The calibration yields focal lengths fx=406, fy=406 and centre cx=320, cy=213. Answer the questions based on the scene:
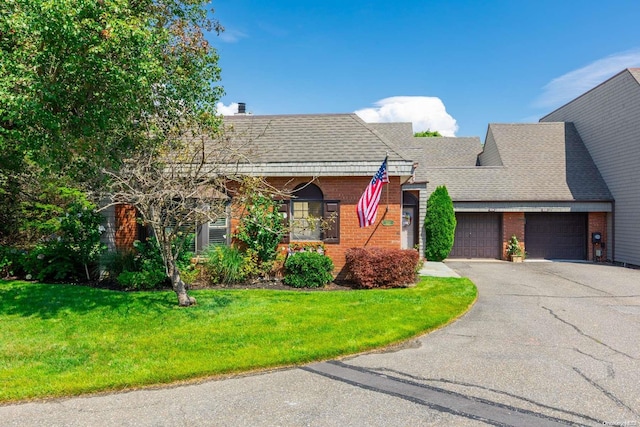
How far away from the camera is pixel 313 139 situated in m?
A: 13.2

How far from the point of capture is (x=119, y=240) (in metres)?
12.2

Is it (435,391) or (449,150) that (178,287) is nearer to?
(435,391)

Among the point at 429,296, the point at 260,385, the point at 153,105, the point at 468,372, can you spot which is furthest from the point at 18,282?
the point at 468,372

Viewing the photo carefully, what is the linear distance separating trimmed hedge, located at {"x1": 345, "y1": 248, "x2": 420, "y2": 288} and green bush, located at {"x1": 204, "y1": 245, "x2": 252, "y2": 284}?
10.3ft

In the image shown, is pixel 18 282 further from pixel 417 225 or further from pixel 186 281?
pixel 417 225

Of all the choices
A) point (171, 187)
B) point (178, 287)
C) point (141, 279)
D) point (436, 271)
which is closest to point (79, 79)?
point (171, 187)

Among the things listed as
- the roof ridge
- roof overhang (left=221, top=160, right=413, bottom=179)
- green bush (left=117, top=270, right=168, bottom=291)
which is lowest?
green bush (left=117, top=270, right=168, bottom=291)

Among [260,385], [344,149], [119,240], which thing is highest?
[344,149]

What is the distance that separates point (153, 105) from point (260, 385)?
685 centimetres

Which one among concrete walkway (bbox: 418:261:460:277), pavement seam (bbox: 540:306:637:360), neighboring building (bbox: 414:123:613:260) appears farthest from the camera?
neighboring building (bbox: 414:123:613:260)

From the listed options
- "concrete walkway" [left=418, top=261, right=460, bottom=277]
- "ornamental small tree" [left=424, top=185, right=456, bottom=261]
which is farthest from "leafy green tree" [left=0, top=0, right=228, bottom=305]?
"ornamental small tree" [left=424, top=185, right=456, bottom=261]

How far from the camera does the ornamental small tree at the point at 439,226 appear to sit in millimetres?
17969

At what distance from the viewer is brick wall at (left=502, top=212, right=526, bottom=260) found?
19.3 m

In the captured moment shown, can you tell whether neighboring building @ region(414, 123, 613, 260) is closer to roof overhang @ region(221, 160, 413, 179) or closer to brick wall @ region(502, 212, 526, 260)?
brick wall @ region(502, 212, 526, 260)
